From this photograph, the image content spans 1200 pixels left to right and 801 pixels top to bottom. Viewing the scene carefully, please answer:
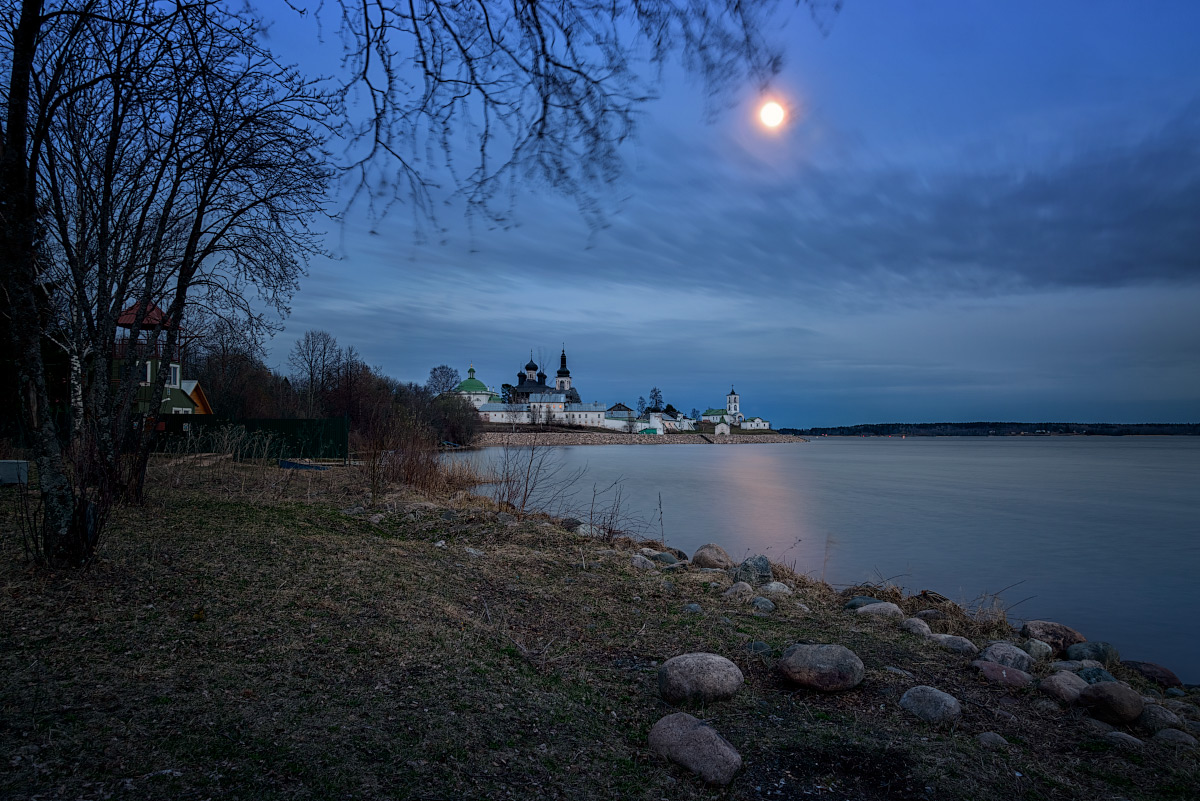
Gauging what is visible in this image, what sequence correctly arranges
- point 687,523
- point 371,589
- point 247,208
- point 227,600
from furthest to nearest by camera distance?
point 687,523, point 247,208, point 371,589, point 227,600

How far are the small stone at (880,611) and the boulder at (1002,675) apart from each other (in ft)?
6.37

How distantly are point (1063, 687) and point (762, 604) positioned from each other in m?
2.81

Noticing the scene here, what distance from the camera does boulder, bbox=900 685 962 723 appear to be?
13.5ft

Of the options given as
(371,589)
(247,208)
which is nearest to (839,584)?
(371,589)

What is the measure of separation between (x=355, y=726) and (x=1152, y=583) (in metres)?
14.2

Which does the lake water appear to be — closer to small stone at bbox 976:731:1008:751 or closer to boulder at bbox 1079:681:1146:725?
boulder at bbox 1079:681:1146:725

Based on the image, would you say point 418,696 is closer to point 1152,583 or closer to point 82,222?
point 82,222

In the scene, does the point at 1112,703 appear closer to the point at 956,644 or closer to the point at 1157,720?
the point at 1157,720

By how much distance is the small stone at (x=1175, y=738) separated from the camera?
411 centimetres

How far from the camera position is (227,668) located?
3777mm

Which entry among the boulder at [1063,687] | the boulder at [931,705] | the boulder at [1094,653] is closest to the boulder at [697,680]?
the boulder at [931,705]

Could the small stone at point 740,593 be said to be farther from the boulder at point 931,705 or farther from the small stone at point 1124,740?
the small stone at point 1124,740

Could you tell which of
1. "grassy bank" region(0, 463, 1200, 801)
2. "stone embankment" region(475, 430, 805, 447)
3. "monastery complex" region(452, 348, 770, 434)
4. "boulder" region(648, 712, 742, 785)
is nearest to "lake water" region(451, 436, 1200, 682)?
"grassy bank" region(0, 463, 1200, 801)

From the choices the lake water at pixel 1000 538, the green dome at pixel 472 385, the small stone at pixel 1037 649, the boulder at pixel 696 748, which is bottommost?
the lake water at pixel 1000 538
